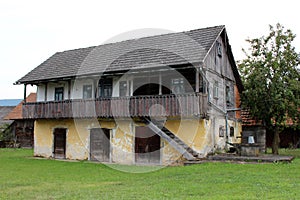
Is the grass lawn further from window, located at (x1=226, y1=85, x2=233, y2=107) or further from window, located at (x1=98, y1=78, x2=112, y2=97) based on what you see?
window, located at (x1=226, y1=85, x2=233, y2=107)

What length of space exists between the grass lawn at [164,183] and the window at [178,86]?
4.67m

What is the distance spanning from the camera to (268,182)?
36.9ft

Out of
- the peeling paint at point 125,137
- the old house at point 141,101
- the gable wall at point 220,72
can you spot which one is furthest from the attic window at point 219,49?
the peeling paint at point 125,137

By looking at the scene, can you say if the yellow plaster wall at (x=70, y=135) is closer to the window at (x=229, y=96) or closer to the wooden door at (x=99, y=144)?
the wooden door at (x=99, y=144)

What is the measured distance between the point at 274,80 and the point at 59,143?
13.9m

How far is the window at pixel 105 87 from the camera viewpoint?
21.4m

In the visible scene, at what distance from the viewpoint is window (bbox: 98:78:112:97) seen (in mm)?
21366

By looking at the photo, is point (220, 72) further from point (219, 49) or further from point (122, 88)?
point (122, 88)

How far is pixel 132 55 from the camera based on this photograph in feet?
68.3

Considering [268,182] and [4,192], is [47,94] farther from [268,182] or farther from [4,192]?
[268,182]

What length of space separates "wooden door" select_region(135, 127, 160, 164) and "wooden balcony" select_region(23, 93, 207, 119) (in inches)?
65.5

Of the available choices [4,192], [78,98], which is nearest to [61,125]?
[78,98]

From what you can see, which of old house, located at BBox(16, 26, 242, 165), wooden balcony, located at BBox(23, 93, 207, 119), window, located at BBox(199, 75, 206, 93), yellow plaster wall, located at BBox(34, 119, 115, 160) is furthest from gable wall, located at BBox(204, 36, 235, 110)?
yellow plaster wall, located at BBox(34, 119, 115, 160)

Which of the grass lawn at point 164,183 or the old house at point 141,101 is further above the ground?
the old house at point 141,101
